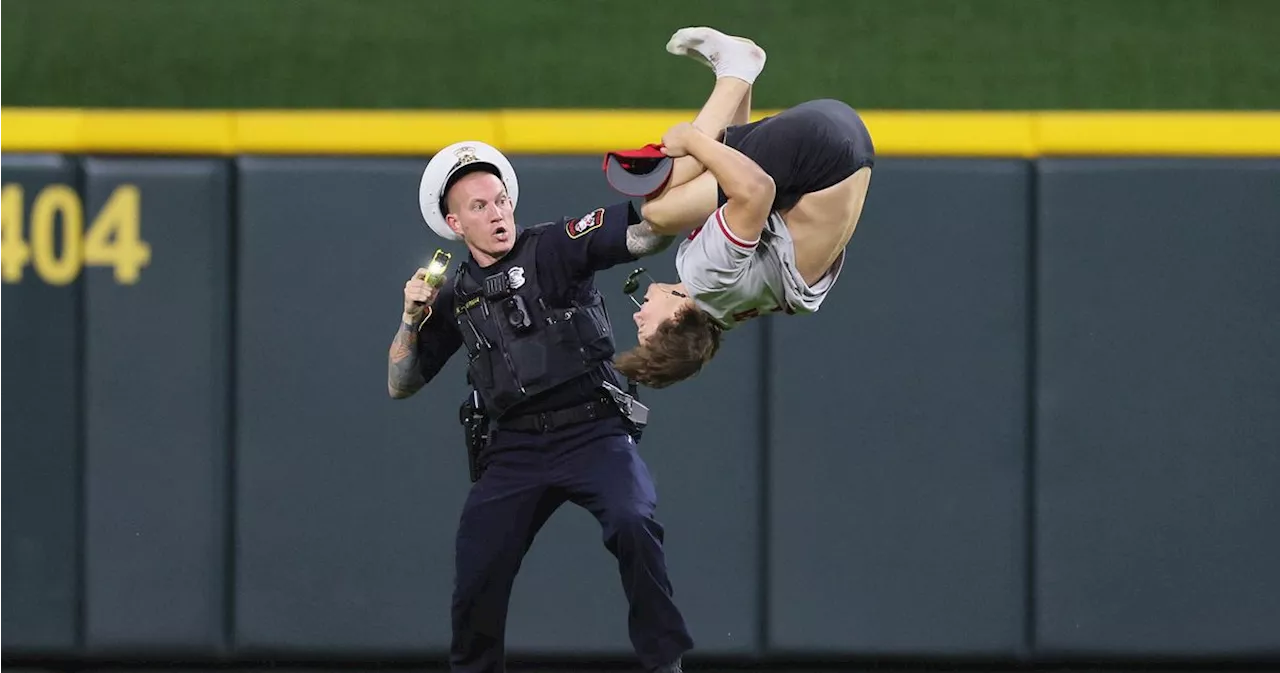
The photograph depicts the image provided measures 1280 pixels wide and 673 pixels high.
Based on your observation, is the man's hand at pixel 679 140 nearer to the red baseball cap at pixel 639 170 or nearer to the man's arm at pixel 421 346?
the red baseball cap at pixel 639 170

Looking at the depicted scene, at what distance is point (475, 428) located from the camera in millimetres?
4355

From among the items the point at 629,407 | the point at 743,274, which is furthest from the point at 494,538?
the point at 743,274

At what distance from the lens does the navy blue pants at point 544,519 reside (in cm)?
415

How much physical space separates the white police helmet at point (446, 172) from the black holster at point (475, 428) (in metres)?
0.44

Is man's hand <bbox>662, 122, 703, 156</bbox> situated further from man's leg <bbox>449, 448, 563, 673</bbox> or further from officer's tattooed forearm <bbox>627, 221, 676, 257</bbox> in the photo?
man's leg <bbox>449, 448, 563, 673</bbox>

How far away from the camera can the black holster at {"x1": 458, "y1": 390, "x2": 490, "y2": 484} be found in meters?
4.36

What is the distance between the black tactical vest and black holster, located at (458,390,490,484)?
4cm

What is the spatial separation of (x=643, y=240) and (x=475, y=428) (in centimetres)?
70

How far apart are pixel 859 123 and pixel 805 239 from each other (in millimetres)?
287

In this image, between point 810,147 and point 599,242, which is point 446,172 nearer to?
point 599,242
